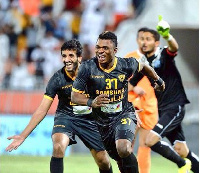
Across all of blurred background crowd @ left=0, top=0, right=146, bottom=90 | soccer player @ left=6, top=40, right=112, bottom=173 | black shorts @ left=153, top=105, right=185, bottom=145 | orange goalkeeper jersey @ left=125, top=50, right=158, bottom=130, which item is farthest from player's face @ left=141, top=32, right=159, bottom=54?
blurred background crowd @ left=0, top=0, right=146, bottom=90

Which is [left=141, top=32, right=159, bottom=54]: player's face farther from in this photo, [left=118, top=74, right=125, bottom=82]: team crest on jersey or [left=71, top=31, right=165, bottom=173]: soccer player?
[left=118, top=74, right=125, bottom=82]: team crest on jersey

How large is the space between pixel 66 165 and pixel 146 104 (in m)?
3.18

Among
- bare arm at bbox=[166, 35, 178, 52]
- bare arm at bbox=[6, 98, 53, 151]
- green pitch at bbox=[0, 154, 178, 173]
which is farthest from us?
green pitch at bbox=[0, 154, 178, 173]

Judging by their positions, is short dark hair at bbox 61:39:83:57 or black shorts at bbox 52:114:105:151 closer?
short dark hair at bbox 61:39:83:57

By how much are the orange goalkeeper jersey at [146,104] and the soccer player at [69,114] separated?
5.28 feet

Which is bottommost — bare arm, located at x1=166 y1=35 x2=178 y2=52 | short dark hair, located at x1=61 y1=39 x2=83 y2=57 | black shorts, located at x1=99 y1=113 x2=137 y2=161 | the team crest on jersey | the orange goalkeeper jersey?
black shorts, located at x1=99 y1=113 x2=137 y2=161

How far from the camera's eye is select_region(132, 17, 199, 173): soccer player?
33.0ft

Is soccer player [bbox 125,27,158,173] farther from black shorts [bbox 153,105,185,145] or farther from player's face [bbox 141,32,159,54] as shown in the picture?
black shorts [bbox 153,105,185,145]

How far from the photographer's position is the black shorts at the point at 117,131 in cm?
836

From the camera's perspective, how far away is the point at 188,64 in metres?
20.0

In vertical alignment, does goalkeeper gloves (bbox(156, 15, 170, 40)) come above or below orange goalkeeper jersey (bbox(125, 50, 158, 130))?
above

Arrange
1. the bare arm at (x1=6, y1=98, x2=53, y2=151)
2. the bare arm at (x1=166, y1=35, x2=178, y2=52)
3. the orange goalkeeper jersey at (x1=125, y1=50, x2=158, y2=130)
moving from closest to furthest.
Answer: the bare arm at (x1=6, y1=98, x2=53, y2=151), the bare arm at (x1=166, y1=35, x2=178, y2=52), the orange goalkeeper jersey at (x1=125, y1=50, x2=158, y2=130)

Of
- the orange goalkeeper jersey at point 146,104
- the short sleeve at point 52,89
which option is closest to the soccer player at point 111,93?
the short sleeve at point 52,89

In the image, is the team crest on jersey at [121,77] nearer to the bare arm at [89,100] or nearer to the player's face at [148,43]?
the bare arm at [89,100]
